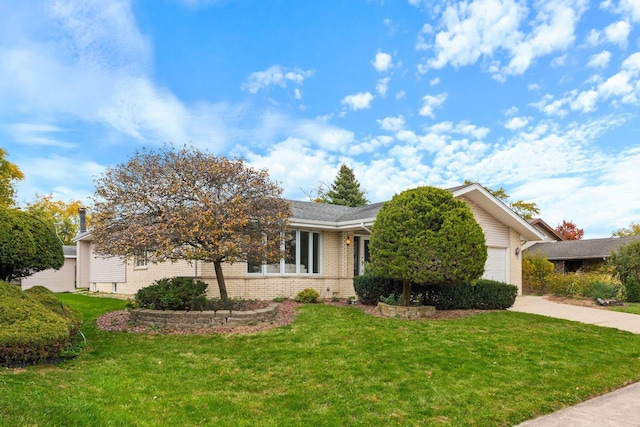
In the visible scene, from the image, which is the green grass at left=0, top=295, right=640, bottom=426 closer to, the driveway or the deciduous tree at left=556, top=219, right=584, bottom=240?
the driveway

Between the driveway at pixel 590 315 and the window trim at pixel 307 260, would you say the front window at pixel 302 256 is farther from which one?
the driveway at pixel 590 315

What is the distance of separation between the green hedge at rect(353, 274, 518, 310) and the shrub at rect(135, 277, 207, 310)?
529 centimetres

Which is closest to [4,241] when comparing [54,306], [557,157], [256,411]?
[54,306]

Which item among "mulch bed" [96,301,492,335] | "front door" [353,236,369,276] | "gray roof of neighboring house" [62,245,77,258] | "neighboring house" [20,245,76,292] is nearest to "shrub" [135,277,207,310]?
"mulch bed" [96,301,492,335]

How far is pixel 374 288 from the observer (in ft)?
43.7

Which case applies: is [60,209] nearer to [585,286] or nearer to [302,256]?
[302,256]

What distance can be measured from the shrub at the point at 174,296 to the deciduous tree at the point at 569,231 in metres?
43.5

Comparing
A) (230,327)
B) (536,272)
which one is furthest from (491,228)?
(230,327)

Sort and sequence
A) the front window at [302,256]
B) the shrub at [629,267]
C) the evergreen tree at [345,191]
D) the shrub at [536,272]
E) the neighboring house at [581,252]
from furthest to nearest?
the evergreen tree at [345,191]
the neighboring house at [581,252]
the shrub at [536,272]
the shrub at [629,267]
the front window at [302,256]

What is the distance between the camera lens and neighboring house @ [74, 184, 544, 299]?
14453 mm

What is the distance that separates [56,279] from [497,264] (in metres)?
24.3

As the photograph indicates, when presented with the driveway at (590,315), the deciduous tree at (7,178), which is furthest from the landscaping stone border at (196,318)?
the deciduous tree at (7,178)

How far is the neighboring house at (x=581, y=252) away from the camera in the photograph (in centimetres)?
2519

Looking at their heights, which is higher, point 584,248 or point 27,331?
point 584,248
